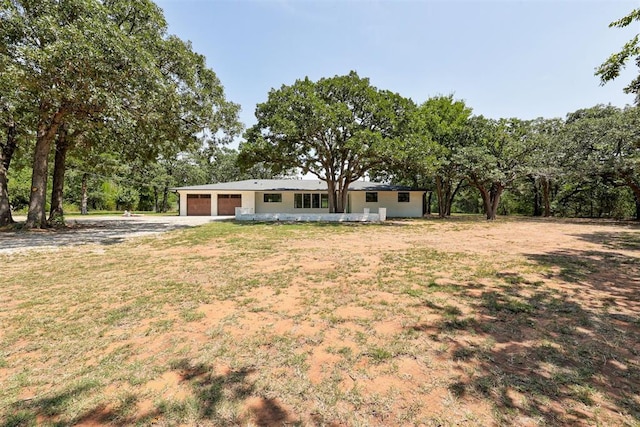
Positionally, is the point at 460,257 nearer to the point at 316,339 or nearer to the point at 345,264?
the point at 345,264

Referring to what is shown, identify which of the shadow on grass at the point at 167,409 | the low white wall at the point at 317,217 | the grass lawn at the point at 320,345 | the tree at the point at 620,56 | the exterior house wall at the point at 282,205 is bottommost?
the shadow on grass at the point at 167,409

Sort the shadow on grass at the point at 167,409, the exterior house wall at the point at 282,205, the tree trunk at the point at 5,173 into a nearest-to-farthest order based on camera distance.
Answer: the shadow on grass at the point at 167,409
the tree trunk at the point at 5,173
the exterior house wall at the point at 282,205

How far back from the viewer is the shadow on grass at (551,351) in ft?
6.29

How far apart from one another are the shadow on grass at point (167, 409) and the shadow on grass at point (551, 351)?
1.41m

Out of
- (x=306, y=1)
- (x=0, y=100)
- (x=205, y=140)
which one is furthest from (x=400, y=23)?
(x=0, y=100)

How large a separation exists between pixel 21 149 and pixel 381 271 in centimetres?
1983

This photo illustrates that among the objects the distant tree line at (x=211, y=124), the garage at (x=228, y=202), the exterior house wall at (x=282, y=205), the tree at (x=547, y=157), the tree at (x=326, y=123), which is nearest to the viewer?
the distant tree line at (x=211, y=124)

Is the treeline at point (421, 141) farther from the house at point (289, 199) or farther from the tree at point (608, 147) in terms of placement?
the house at point (289, 199)

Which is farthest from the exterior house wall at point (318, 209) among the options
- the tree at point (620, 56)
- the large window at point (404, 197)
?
the tree at point (620, 56)

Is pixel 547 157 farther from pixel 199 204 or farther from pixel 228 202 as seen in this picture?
pixel 199 204

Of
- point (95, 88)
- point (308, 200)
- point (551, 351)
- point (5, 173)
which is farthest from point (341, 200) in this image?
point (5, 173)

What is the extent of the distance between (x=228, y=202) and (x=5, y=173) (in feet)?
40.3

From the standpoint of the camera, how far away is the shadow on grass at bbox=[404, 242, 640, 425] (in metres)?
1.92

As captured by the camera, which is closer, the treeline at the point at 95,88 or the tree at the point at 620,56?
the tree at the point at 620,56
